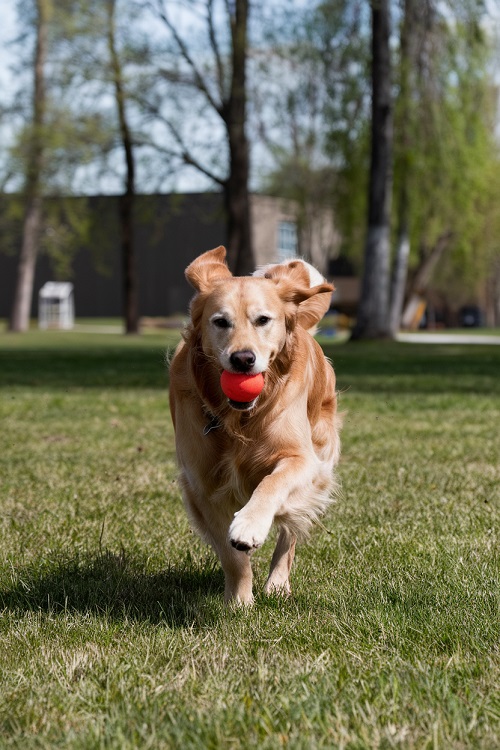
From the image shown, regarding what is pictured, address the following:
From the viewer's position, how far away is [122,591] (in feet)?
12.8

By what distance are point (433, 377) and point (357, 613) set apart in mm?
11787

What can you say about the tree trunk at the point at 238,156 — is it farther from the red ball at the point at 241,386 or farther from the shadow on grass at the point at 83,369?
the red ball at the point at 241,386

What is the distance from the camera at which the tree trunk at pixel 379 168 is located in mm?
22688

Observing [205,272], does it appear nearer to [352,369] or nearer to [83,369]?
[352,369]

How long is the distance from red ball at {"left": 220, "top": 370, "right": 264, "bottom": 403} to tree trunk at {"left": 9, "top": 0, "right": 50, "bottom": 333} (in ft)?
102

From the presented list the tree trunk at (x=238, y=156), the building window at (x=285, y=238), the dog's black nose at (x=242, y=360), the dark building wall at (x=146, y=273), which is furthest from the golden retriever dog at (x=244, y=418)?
the building window at (x=285, y=238)

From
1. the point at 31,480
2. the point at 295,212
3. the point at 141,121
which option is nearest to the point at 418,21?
the point at 141,121

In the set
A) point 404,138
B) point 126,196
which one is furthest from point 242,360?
point 126,196

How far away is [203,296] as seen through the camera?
3957mm

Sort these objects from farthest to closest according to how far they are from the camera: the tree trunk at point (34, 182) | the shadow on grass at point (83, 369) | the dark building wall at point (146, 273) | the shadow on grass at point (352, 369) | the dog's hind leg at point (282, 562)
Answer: the dark building wall at point (146, 273) < the tree trunk at point (34, 182) < the shadow on grass at point (83, 369) < the shadow on grass at point (352, 369) < the dog's hind leg at point (282, 562)

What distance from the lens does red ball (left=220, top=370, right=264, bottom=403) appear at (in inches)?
140

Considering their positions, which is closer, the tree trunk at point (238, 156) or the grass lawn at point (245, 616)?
the grass lawn at point (245, 616)

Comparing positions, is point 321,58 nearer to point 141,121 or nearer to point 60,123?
point 141,121

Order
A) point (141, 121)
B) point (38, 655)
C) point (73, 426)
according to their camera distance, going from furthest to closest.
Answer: point (141, 121)
point (73, 426)
point (38, 655)
